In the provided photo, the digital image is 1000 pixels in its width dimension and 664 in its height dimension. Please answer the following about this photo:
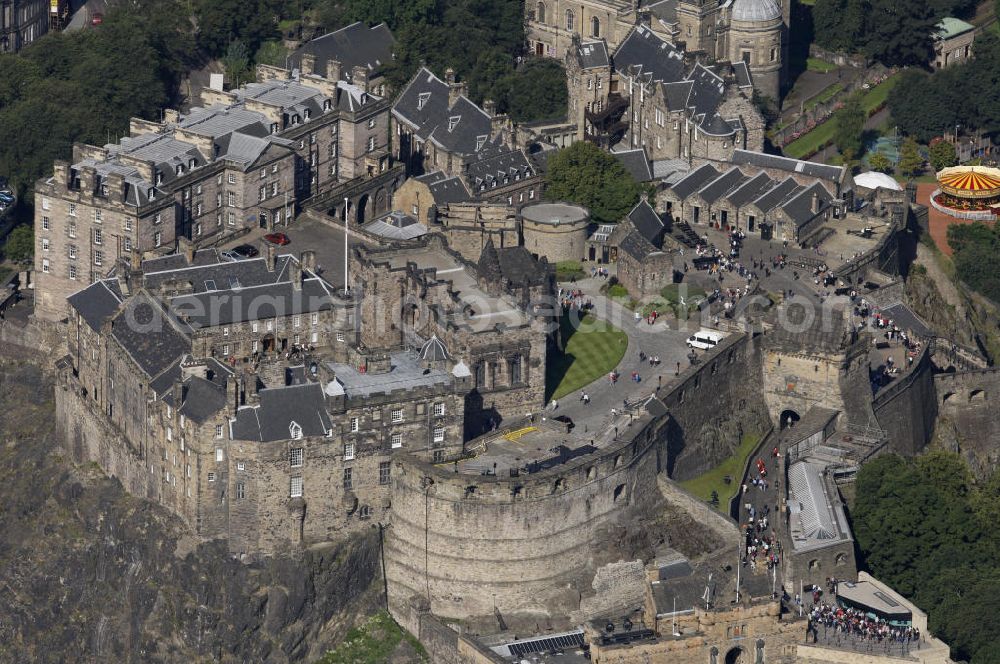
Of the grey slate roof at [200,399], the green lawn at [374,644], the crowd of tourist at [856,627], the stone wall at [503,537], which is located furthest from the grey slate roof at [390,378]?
the crowd of tourist at [856,627]

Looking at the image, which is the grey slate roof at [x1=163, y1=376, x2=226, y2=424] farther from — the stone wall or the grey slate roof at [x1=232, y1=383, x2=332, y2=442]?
the stone wall

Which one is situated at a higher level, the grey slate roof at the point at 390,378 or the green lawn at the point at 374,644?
the grey slate roof at the point at 390,378

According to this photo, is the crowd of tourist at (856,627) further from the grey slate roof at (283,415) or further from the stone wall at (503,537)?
the grey slate roof at (283,415)

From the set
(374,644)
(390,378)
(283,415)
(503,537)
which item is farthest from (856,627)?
(283,415)

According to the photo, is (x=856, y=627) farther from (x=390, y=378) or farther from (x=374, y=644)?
(x=390, y=378)

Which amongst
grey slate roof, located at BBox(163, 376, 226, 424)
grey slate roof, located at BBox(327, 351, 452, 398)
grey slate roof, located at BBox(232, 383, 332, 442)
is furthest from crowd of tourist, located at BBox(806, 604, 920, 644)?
grey slate roof, located at BBox(163, 376, 226, 424)
